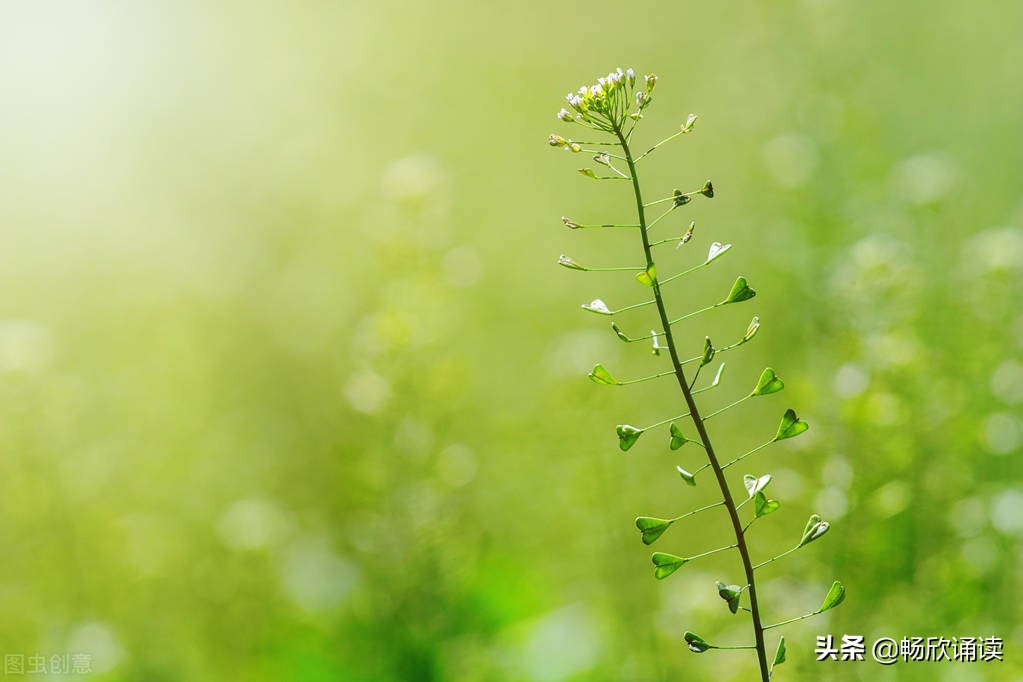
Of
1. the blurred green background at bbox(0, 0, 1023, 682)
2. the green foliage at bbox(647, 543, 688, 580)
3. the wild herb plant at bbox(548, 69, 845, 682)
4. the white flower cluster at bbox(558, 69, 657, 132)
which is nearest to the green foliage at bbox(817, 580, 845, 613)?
the wild herb plant at bbox(548, 69, 845, 682)

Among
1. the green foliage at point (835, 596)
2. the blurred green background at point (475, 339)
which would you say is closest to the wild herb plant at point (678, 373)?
the green foliage at point (835, 596)

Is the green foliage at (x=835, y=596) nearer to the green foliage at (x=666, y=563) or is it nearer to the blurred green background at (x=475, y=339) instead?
the green foliage at (x=666, y=563)

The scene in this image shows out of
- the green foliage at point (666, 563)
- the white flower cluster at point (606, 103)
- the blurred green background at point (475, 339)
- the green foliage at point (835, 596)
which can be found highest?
the blurred green background at point (475, 339)

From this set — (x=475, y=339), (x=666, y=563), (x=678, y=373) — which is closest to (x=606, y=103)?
(x=678, y=373)

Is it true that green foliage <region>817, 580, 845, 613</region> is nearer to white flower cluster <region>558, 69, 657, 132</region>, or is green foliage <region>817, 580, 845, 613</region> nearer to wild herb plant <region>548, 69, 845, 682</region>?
wild herb plant <region>548, 69, 845, 682</region>

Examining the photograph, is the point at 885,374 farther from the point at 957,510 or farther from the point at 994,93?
the point at 994,93

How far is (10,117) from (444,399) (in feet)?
9.25

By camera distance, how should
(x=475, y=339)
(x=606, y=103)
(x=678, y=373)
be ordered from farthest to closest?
A: 1. (x=475, y=339)
2. (x=606, y=103)
3. (x=678, y=373)

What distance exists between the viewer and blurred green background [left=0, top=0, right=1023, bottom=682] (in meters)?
1.64

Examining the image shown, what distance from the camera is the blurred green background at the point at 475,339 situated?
1.64 m

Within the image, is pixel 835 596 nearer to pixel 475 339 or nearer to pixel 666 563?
pixel 666 563

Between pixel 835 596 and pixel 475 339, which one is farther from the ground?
pixel 475 339

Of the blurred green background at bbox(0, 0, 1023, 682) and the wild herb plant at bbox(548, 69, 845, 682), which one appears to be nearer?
the wild herb plant at bbox(548, 69, 845, 682)

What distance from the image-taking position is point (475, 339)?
128 inches
